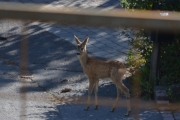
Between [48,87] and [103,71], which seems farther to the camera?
[48,87]

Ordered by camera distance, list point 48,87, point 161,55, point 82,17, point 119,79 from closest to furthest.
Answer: point 82,17 < point 119,79 < point 161,55 < point 48,87

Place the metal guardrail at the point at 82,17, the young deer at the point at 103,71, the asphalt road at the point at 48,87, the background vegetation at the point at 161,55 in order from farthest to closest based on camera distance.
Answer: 1. the background vegetation at the point at 161,55
2. the young deer at the point at 103,71
3. the asphalt road at the point at 48,87
4. the metal guardrail at the point at 82,17

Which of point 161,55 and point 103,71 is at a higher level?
point 161,55

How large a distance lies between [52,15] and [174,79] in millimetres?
5922

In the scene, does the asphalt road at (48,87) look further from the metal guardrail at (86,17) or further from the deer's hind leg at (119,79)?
the metal guardrail at (86,17)

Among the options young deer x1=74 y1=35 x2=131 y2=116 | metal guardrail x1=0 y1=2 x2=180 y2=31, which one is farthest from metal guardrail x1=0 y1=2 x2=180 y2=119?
young deer x1=74 y1=35 x2=131 y2=116

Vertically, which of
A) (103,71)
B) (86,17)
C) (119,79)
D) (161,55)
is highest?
(86,17)

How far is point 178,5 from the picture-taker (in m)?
7.88

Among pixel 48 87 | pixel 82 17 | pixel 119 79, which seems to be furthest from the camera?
pixel 48 87

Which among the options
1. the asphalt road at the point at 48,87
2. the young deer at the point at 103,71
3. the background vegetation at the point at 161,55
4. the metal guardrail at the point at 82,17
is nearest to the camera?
the metal guardrail at the point at 82,17

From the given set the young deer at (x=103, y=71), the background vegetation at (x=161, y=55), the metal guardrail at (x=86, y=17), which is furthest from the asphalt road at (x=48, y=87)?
the metal guardrail at (x=86, y=17)

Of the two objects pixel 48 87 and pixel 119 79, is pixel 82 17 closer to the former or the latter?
pixel 119 79

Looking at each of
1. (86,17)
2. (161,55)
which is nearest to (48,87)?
(161,55)

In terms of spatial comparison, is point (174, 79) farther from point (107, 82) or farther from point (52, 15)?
point (52, 15)
